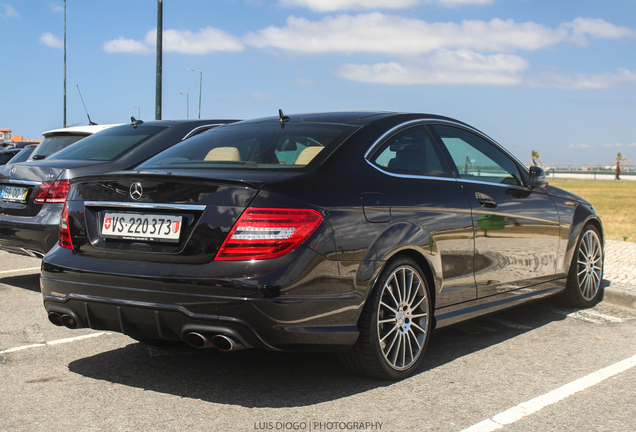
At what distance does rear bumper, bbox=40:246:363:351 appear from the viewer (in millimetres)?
3268

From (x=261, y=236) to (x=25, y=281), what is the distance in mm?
4932

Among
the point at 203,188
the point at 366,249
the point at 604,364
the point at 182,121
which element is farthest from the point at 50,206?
the point at 604,364

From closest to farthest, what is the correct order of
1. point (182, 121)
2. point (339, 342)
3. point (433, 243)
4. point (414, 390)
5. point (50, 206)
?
point (339, 342) < point (414, 390) < point (433, 243) < point (50, 206) < point (182, 121)

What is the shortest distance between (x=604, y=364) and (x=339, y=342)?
1969 millimetres

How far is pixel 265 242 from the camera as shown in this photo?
328 cm

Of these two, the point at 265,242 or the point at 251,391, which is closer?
the point at 265,242

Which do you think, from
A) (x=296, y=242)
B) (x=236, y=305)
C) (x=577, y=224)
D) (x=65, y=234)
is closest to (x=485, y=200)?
(x=577, y=224)

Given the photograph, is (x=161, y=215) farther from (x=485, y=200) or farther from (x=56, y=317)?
(x=485, y=200)

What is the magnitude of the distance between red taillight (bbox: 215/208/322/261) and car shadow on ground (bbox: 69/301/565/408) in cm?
84

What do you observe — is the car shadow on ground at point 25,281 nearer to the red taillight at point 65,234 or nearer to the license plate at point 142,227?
the red taillight at point 65,234

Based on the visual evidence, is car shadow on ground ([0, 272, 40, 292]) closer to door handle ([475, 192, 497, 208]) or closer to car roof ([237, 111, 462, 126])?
car roof ([237, 111, 462, 126])

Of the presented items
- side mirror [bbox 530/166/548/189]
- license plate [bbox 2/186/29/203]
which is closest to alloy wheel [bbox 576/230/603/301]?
side mirror [bbox 530/166/548/189]

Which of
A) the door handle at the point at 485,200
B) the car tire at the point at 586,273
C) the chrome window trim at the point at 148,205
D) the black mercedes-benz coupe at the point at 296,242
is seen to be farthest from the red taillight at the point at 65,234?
the car tire at the point at 586,273

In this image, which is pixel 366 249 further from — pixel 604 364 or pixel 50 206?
pixel 50 206
